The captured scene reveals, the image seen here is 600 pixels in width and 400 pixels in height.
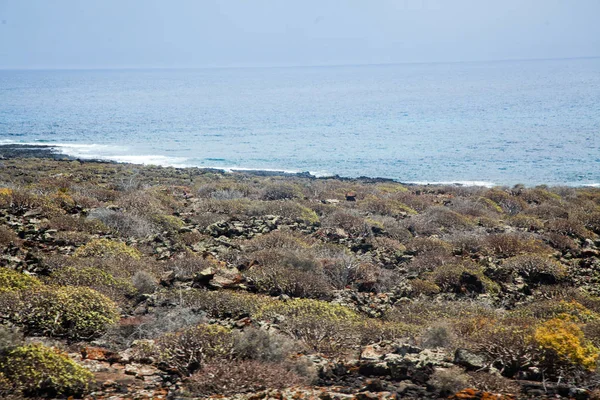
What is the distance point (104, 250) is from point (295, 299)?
13.4 ft

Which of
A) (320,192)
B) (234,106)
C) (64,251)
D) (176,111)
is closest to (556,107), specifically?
(234,106)

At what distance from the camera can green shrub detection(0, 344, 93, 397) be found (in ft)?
16.1

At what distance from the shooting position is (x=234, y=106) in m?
114

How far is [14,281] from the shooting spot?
7496 mm

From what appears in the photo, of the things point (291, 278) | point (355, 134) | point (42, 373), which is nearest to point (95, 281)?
point (291, 278)

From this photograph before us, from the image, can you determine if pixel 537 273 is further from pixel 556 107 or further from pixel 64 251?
pixel 556 107

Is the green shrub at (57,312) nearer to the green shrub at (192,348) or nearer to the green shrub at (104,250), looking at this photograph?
the green shrub at (192,348)

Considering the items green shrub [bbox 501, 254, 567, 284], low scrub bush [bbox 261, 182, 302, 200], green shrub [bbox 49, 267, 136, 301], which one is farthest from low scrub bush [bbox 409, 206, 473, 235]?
green shrub [bbox 49, 267, 136, 301]

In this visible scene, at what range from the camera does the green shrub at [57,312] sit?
21.4 feet

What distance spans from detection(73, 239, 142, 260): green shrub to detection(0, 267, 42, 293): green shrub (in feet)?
6.82

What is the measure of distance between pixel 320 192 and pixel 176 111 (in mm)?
84997

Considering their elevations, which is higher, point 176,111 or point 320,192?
point 176,111

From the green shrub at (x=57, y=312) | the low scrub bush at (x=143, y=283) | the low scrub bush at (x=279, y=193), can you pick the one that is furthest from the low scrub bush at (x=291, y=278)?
the low scrub bush at (x=279, y=193)

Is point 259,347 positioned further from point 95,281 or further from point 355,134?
point 355,134
